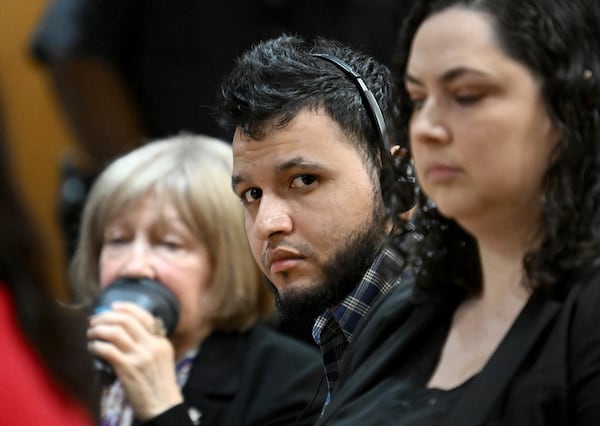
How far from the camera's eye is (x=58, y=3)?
12.5 feet

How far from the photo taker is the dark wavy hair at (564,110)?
150 centimetres

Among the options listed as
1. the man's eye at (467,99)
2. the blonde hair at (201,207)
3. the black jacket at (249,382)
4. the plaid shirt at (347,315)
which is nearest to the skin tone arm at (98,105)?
the blonde hair at (201,207)

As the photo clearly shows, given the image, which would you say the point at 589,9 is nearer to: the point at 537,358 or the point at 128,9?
the point at 537,358

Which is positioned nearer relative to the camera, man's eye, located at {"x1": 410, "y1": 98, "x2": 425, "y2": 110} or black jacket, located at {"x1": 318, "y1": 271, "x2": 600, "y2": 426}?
black jacket, located at {"x1": 318, "y1": 271, "x2": 600, "y2": 426}

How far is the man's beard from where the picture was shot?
2098mm

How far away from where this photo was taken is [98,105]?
12.6ft

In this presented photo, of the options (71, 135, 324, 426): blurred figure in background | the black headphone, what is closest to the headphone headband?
the black headphone

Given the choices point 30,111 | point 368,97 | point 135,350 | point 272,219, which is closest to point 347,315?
point 272,219

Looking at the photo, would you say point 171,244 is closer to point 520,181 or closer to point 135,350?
point 135,350

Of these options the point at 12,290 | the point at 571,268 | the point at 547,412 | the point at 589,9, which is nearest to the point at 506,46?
the point at 589,9

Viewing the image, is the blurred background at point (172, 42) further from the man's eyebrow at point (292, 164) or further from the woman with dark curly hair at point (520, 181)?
the woman with dark curly hair at point (520, 181)

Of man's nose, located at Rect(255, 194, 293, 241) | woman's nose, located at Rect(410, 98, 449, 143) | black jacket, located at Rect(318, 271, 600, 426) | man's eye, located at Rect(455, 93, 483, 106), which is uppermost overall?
man's eye, located at Rect(455, 93, 483, 106)

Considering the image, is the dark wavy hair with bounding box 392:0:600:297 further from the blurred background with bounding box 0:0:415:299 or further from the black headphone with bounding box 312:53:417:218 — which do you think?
the blurred background with bounding box 0:0:415:299

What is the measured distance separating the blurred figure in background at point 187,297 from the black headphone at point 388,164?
71 centimetres
